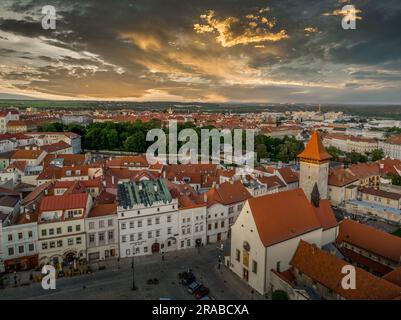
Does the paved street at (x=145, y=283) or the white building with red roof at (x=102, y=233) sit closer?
the paved street at (x=145, y=283)

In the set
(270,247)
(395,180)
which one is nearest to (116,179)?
(270,247)

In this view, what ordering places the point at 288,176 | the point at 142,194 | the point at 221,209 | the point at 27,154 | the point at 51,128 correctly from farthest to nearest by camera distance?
the point at 51,128
the point at 27,154
the point at 288,176
the point at 221,209
the point at 142,194

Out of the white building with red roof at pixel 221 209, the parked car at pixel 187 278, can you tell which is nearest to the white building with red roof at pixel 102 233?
the parked car at pixel 187 278

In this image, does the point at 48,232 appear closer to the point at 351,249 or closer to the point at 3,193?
the point at 3,193

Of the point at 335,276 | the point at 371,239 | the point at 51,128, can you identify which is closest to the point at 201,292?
the point at 335,276

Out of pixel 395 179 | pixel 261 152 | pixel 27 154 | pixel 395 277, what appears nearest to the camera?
pixel 395 277

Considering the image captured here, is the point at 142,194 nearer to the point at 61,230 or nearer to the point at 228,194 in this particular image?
the point at 61,230

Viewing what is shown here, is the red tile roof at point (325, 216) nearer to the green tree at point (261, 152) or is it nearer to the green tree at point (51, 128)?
the green tree at point (261, 152)
